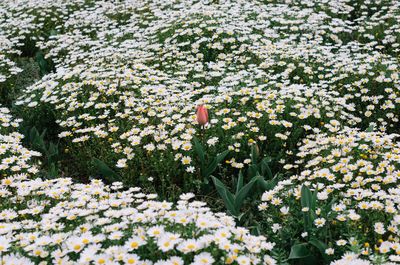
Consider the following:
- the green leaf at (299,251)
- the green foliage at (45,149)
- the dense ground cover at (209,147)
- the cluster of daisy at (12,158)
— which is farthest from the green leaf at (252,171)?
the green foliage at (45,149)

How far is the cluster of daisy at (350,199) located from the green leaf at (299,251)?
3.3 inches

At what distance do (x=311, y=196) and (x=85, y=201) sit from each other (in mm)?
1621

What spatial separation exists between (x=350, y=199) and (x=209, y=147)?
1.65m

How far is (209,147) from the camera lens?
14.8 ft

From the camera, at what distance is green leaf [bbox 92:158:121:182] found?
14.2 ft

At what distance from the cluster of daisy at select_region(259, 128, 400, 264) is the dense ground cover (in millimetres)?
16

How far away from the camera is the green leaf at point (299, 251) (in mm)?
2957

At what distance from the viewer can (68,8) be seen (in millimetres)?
10930

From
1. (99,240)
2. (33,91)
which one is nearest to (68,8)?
(33,91)

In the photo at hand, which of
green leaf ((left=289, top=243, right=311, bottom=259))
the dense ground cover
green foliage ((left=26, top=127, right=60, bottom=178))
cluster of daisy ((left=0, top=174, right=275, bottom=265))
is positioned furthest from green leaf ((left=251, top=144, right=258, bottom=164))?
green foliage ((left=26, top=127, right=60, bottom=178))

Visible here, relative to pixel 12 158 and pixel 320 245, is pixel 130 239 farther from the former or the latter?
pixel 12 158

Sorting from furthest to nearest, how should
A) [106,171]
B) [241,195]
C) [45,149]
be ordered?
1. [45,149]
2. [106,171]
3. [241,195]

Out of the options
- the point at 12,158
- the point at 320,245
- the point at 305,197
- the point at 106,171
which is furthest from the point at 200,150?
the point at 12,158

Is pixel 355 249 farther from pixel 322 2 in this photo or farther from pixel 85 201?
pixel 322 2
